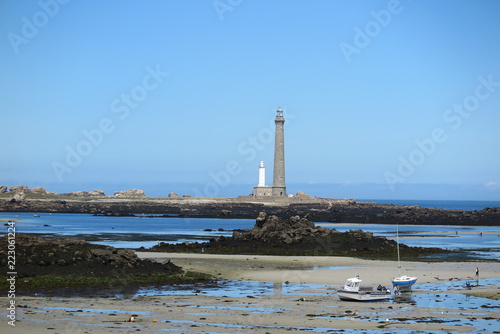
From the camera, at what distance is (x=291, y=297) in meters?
26.3

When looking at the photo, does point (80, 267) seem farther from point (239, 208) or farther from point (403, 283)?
point (239, 208)

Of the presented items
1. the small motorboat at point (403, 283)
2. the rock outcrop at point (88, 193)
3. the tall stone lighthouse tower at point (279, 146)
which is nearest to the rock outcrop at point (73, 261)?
the small motorboat at point (403, 283)

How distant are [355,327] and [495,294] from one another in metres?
9.25

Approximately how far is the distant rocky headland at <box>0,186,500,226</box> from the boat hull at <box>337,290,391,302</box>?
6567 centimetres

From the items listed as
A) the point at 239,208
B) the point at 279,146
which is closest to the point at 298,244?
the point at 279,146

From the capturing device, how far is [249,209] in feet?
412

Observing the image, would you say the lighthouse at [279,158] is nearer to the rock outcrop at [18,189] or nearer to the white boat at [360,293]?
the rock outcrop at [18,189]

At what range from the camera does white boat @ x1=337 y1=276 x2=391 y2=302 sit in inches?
1014

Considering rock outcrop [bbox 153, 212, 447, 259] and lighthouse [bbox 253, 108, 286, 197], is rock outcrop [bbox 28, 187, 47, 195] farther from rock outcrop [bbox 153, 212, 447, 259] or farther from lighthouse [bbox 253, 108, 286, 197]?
rock outcrop [bbox 153, 212, 447, 259]

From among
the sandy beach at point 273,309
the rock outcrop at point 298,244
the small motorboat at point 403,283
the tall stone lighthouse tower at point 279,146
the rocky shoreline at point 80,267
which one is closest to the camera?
the sandy beach at point 273,309

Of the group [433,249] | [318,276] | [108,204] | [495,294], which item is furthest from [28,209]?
[495,294]

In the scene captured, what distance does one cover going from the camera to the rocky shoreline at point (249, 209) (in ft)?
327

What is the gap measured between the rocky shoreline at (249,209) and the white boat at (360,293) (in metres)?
65.1

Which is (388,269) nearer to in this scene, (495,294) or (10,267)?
(495,294)
